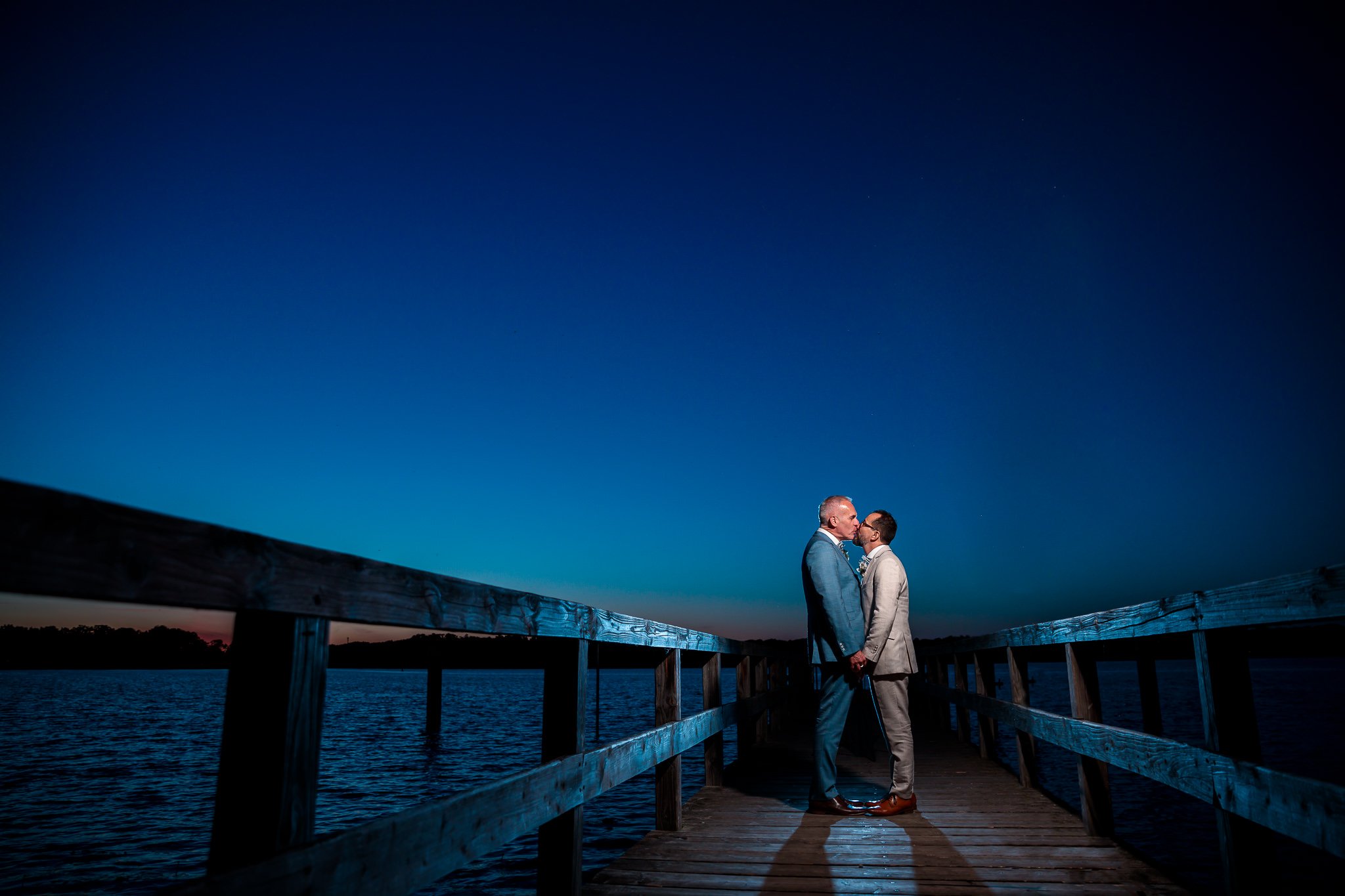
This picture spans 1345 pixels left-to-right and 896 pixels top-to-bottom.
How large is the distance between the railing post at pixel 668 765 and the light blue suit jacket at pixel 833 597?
97 cm

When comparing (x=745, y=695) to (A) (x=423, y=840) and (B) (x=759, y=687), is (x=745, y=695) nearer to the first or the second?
(B) (x=759, y=687)

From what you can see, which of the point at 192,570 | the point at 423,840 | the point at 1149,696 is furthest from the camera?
the point at 1149,696

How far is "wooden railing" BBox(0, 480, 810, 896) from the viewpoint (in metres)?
1.13

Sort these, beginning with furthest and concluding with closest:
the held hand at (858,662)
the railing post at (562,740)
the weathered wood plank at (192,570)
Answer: the held hand at (858,662)
the railing post at (562,740)
the weathered wood plank at (192,570)

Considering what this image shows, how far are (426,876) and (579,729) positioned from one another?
1.14m

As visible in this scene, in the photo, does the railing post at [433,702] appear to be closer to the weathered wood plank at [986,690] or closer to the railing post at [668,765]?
the weathered wood plank at [986,690]

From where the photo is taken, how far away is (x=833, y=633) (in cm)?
500

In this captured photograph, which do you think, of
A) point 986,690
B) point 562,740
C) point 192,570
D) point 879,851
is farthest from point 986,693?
point 192,570

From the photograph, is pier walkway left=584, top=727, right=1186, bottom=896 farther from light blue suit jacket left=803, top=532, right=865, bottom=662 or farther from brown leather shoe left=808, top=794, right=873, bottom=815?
light blue suit jacket left=803, top=532, right=865, bottom=662

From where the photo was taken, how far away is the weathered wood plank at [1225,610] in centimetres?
212

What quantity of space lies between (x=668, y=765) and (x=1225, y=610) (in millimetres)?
3003

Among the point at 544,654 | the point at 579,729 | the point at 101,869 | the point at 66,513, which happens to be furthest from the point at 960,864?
the point at 101,869

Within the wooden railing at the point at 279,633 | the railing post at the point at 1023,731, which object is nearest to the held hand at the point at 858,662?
the railing post at the point at 1023,731

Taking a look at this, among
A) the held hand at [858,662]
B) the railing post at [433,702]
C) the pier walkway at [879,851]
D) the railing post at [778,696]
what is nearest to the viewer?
the pier walkway at [879,851]
